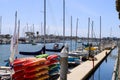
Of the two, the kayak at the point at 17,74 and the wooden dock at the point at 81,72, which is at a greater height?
the kayak at the point at 17,74

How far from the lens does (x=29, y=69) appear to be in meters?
15.5

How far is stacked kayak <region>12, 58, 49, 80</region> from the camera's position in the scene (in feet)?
49.9

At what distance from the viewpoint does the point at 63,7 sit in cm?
5316

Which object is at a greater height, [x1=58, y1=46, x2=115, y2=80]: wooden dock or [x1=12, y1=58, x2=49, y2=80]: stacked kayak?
[x1=12, y1=58, x2=49, y2=80]: stacked kayak

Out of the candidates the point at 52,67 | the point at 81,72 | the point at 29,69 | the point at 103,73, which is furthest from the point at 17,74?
the point at 103,73

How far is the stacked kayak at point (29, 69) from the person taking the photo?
15.2 m

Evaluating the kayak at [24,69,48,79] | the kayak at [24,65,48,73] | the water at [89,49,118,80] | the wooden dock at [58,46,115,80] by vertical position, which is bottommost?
the water at [89,49,118,80]

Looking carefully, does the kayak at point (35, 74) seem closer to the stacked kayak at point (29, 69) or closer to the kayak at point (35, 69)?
the stacked kayak at point (29, 69)

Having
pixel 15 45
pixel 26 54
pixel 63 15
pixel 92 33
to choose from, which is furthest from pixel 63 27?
pixel 15 45

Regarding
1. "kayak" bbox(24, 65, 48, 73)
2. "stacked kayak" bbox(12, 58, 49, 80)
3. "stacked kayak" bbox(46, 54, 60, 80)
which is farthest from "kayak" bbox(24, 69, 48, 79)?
"stacked kayak" bbox(46, 54, 60, 80)

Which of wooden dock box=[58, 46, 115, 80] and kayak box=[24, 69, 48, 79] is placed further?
wooden dock box=[58, 46, 115, 80]

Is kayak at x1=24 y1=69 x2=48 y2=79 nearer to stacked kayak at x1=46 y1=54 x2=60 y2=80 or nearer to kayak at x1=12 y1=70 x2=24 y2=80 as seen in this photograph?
kayak at x1=12 y1=70 x2=24 y2=80

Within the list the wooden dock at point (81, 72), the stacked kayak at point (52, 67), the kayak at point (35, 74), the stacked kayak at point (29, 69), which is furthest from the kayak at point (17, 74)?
the wooden dock at point (81, 72)

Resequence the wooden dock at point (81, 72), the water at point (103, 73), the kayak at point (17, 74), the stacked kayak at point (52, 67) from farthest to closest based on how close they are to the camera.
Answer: the water at point (103, 73) → the wooden dock at point (81, 72) → the stacked kayak at point (52, 67) → the kayak at point (17, 74)
